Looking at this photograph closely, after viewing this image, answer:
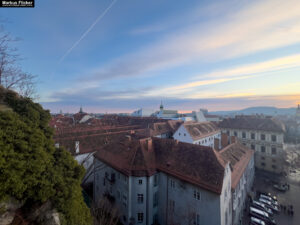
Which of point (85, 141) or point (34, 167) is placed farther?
point (85, 141)

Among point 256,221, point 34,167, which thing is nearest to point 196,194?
point 256,221

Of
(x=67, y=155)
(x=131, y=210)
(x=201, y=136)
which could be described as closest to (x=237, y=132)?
(x=201, y=136)

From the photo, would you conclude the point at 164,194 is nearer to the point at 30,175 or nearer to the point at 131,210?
the point at 131,210

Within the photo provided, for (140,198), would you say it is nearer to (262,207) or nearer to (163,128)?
(262,207)

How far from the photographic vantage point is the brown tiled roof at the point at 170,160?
11.6 meters

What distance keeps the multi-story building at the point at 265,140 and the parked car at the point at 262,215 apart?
20.3 m

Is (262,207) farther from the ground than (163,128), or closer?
closer

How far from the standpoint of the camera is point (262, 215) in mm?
17000

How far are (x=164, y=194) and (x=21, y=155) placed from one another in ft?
45.2

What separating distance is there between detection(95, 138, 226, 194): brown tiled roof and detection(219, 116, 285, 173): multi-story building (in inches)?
1200

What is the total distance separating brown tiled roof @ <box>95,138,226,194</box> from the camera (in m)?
11.6

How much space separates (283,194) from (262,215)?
11.5 metres

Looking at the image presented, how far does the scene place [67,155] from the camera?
25.0ft

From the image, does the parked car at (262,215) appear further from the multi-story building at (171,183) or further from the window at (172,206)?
the window at (172,206)
